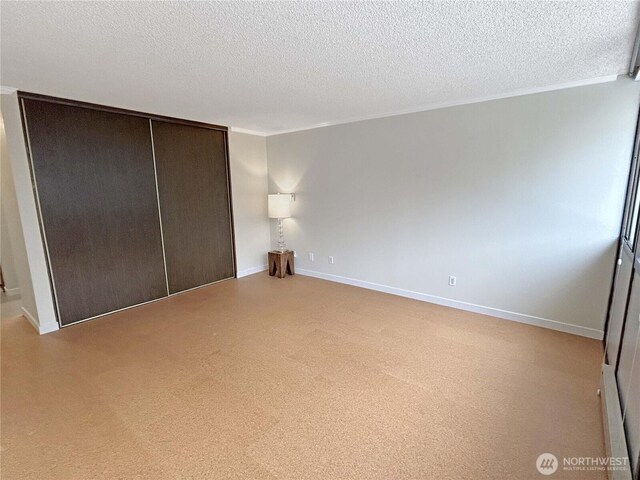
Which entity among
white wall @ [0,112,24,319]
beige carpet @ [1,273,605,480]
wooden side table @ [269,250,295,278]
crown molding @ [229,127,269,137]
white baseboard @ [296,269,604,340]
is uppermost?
crown molding @ [229,127,269,137]

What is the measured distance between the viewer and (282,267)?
4875mm

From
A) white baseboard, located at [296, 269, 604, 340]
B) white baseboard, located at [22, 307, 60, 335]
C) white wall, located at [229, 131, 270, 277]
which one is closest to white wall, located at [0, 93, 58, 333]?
white baseboard, located at [22, 307, 60, 335]

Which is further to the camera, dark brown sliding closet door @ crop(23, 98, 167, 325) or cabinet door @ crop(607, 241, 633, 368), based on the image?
dark brown sliding closet door @ crop(23, 98, 167, 325)

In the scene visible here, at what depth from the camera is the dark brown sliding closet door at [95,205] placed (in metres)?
3.01

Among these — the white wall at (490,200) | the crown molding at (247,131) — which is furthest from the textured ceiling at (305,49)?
the crown molding at (247,131)

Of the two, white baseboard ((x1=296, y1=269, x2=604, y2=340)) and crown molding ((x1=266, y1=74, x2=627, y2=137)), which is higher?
crown molding ((x1=266, y1=74, x2=627, y2=137))

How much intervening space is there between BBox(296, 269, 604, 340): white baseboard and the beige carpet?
10 cm

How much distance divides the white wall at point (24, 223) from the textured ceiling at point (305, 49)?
1.30ft

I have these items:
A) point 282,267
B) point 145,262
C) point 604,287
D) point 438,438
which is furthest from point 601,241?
point 145,262

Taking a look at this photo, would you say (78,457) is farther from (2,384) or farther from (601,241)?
(601,241)

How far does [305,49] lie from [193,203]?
9.66ft

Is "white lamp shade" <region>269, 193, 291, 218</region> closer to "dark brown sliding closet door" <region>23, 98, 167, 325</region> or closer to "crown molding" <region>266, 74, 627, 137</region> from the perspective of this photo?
"crown molding" <region>266, 74, 627, 137</region>

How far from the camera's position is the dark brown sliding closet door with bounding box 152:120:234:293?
13.0 ft

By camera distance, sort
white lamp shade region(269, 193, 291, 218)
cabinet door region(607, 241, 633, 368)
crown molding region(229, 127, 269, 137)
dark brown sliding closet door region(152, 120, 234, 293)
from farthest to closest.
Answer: white lamp shade region(269, 193, 291, 218) → crown molding region(229, 127, 269, 137) → dark brown sliding closet door region(152, 120, 234, 293) → cabinet door region(607, 241, 633, 368)
